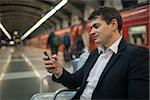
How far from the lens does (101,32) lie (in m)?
2.44

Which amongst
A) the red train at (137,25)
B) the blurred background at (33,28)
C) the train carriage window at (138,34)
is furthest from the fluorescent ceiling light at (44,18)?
the train carriage window at (138,34)

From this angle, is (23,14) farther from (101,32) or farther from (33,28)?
(101,32)

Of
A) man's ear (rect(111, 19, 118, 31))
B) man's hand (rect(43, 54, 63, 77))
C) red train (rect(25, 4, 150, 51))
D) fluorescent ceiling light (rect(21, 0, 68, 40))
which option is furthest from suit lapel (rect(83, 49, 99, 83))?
red train (rect(25, 4, 150, 51))

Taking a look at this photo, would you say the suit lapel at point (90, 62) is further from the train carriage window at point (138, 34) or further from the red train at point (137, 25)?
the train carriage window at point (138, 34)

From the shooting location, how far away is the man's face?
2436 mm

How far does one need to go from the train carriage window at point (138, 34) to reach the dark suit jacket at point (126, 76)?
21.9ft

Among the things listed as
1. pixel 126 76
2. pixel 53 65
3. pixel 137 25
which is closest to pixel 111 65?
pixel 126 76

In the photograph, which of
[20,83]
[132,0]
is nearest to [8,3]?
[20,83]

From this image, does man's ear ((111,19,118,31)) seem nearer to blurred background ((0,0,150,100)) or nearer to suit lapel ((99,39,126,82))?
suit lapel ((99,39,126,82))

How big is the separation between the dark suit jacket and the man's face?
113mm

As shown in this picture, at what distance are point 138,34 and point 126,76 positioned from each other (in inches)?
282

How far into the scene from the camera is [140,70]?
86.6 inches

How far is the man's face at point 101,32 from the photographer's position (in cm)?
244

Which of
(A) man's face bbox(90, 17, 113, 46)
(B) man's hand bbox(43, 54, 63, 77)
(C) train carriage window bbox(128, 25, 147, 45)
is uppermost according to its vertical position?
(A) man's face bbox(90, 17, 113, 46)
